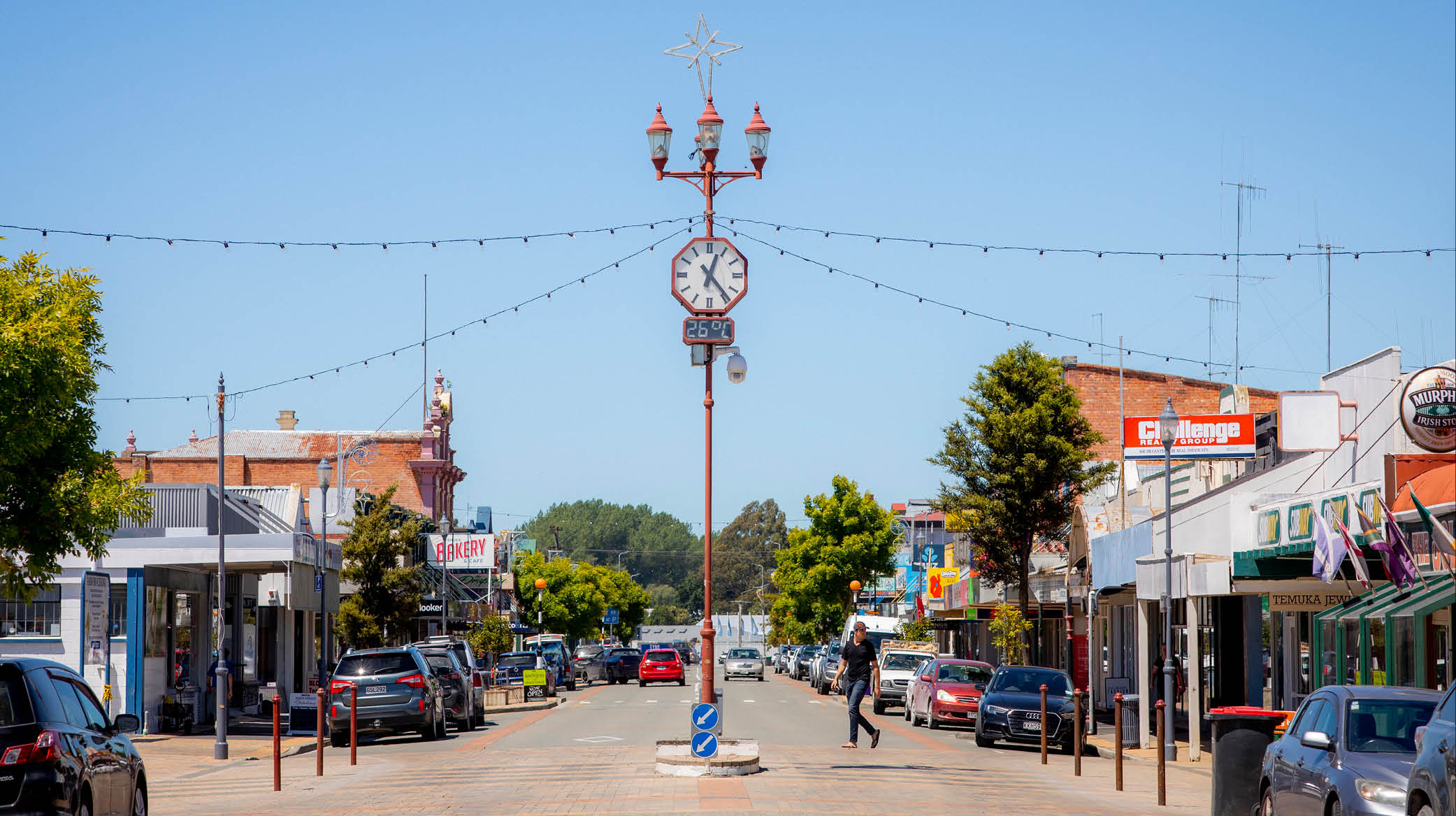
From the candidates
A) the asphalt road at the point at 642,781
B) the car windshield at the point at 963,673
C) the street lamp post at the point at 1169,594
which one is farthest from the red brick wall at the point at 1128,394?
the street lamp post at the point at 1169,594

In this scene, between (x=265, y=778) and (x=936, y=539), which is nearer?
(x=265, y=778)

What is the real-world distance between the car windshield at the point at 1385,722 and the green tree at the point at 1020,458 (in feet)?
90.2

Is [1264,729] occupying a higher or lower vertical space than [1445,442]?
lower

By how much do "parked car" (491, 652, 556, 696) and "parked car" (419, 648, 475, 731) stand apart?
592 inches

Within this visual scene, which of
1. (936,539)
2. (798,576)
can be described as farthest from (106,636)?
(936,539)

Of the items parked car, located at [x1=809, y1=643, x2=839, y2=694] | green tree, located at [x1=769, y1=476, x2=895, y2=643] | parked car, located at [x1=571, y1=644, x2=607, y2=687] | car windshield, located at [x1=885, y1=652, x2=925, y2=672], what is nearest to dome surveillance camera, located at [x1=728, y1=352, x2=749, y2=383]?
car windshield, located at [x1=885, y1=652, x2=925, y2=672]

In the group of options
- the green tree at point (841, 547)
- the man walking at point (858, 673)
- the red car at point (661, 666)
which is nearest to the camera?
the man walking at point (858, 673)

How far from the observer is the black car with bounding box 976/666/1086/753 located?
88.6 feet

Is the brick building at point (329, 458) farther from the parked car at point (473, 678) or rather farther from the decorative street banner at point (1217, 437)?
the decorative street banner at point (1217, 437)

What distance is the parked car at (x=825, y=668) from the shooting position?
54594 mm

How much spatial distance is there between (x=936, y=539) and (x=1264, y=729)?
259 ft

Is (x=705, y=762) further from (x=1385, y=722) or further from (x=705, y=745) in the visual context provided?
(x=1385, y=722)

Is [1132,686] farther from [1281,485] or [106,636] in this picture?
[106,636]

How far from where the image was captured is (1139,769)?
76.5 feet
